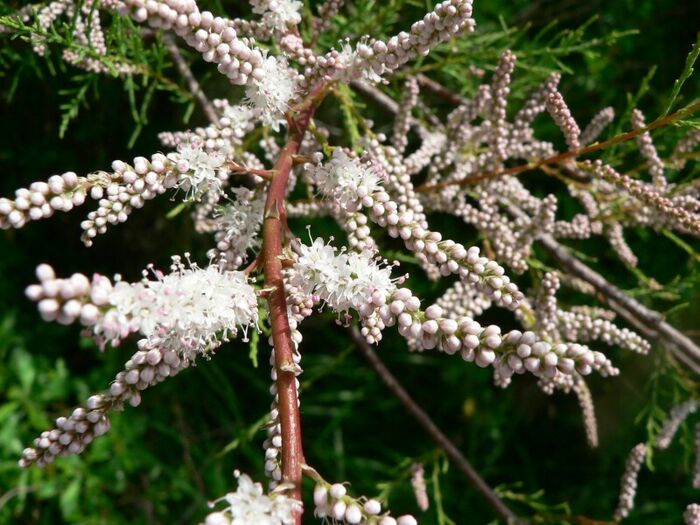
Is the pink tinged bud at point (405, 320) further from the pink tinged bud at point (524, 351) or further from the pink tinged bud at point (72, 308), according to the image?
the pink tinged bud at point (72, 308)

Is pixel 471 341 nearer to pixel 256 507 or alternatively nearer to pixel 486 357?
pixel 486 357

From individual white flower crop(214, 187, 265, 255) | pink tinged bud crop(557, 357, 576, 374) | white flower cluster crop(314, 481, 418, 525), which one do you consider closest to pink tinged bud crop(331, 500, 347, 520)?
white flower cluster crop(314, 481, 418, 525)

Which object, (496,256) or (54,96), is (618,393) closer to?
(496,256)

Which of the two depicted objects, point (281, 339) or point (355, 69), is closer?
point (281, 339)

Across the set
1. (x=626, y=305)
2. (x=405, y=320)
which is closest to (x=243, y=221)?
(x=405, y=320)

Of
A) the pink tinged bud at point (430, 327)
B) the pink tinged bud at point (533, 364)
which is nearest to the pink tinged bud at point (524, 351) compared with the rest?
the pink tinged bud at point (533, 364)
